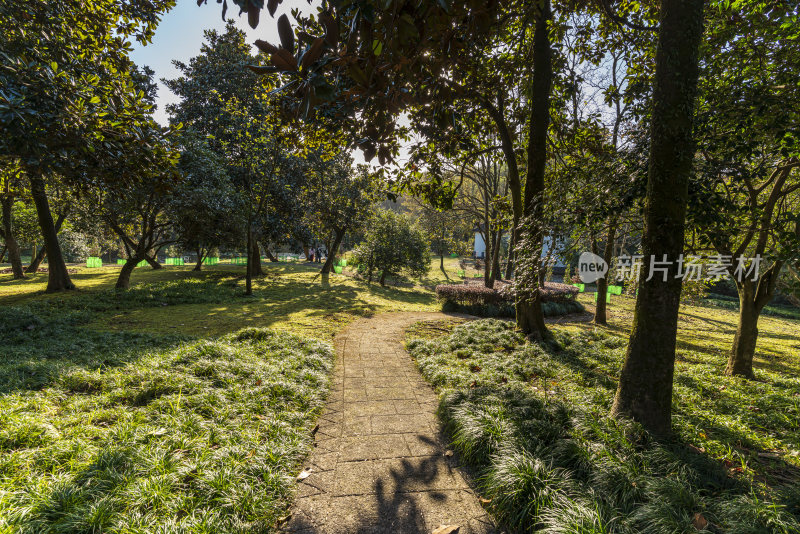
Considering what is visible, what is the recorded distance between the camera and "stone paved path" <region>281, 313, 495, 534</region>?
2445 mm

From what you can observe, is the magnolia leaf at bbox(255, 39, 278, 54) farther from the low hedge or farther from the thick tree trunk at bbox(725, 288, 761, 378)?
the low hedge

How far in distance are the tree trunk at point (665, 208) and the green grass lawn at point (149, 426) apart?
3.76 metres

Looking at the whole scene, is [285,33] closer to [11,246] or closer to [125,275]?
[125,275]

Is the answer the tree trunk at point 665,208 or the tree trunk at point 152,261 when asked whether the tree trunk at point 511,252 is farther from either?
the tree trunk at point 152,261

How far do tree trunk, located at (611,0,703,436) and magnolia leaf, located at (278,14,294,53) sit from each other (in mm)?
3584

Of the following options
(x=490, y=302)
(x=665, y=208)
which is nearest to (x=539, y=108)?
(x=665, y=208)

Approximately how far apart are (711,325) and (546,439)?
18926mm

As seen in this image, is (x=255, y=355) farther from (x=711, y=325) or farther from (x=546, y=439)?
(x=711, y=325)

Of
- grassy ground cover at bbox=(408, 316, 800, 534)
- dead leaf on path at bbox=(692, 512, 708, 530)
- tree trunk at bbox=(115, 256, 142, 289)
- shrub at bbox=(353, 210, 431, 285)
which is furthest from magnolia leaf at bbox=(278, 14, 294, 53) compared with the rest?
shrub at bbox=(353, 210, 431, 285)

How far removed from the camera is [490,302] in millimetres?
13586

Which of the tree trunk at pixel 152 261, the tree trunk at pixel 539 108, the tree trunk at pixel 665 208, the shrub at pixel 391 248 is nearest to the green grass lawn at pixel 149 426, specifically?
the tree trunk at pixel 665 208

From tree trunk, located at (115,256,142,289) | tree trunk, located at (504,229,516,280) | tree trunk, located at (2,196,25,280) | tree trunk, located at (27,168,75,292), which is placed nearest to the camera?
tree trunk, located at (504,229,516,280)

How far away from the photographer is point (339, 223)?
71.9 feet

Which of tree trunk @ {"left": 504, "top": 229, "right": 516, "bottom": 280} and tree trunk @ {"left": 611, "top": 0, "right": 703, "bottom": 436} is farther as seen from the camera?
tree trunk @ {"left": 504, "top": 229, "right": 516, "bottom": 280}
